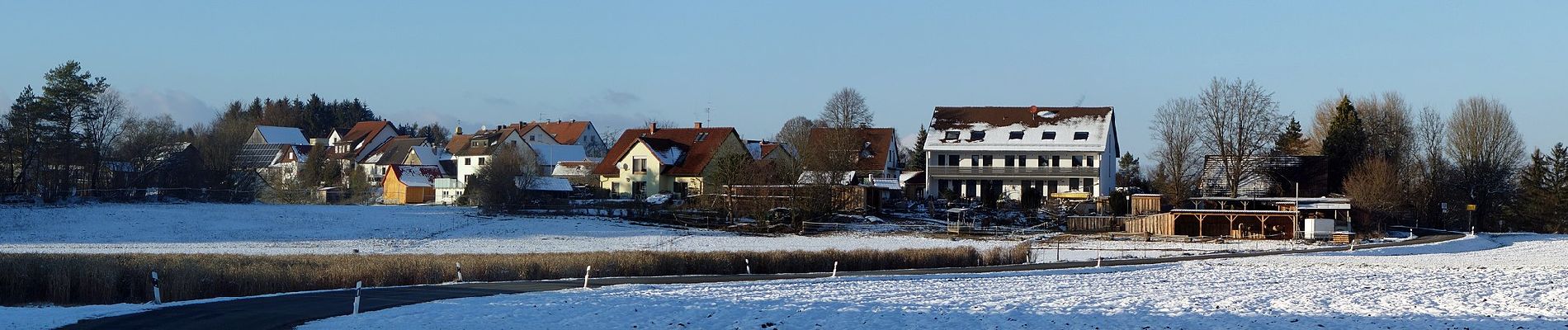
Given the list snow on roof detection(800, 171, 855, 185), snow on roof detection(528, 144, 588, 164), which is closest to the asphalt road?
snow on roof detection(800, 171, 855, 185)

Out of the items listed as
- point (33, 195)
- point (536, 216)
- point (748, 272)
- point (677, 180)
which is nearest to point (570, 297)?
point (748, 272)

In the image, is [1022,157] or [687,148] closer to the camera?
[1022,157]

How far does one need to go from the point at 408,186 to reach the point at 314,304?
211 feet

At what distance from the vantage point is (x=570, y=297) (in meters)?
24.8

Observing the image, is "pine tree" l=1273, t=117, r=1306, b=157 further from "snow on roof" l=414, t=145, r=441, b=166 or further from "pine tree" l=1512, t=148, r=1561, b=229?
"snow on roof" l=414, t=145, r=441, b=166

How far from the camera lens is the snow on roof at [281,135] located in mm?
128000

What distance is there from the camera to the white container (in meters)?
56.9

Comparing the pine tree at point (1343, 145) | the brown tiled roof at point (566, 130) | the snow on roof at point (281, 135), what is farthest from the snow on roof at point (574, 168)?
the pine tree at point (1343, 145)

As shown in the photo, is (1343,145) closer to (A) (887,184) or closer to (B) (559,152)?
(A) (887,184)

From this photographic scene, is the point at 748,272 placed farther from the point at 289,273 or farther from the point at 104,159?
the point at 104,159

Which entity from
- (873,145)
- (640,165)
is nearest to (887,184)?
(873,145)

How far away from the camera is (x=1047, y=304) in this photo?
2466 centimetres

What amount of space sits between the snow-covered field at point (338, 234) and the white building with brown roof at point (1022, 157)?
83.2 ft

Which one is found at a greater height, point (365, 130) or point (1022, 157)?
point (365, 130)
